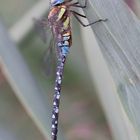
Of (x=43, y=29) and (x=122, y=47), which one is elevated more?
(x=43, y=29)

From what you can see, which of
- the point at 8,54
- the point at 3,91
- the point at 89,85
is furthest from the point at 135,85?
the point at 3,91

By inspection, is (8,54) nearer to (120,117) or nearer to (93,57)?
(93,57)

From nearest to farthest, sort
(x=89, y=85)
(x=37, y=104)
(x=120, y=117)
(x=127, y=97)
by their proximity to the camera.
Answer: (x=127, y=97)
(x=120, y=117)
(x=37, y=104)
(x=89, y=85)

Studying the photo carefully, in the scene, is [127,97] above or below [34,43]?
below

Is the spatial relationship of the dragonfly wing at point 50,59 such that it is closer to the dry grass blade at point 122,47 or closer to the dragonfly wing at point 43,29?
the dragonfly wing at point 43,29

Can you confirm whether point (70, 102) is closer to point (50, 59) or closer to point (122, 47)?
point (50, 59)

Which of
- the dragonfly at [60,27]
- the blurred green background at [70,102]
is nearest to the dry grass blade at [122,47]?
the dragonfly at [60,27]

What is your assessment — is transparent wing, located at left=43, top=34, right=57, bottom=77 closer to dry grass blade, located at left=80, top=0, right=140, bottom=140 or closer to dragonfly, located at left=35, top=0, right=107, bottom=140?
dragonfly, located at left=35, top=0, right=107, bottom=140

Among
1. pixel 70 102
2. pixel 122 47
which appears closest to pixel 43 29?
pixel 70 102

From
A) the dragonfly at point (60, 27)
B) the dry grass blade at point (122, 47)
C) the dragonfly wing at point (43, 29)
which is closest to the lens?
the dry grass blade at point (122, 47)
